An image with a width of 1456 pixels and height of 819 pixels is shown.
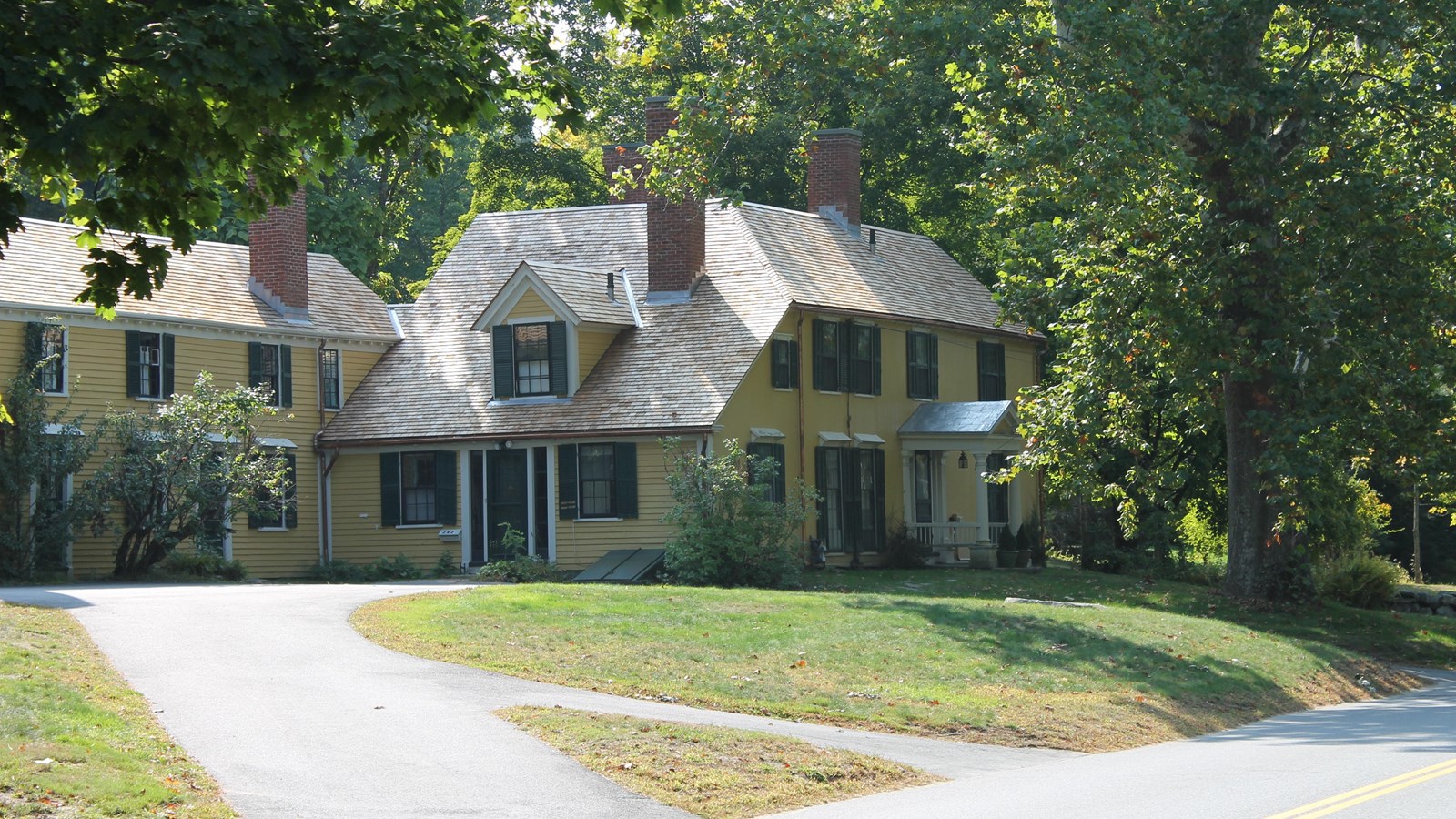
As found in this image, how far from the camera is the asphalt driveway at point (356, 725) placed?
1148 cm

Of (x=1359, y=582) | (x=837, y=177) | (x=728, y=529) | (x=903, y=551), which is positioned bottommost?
(x=1359, y=582)

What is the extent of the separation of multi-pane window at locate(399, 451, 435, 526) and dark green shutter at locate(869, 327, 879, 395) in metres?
9.64

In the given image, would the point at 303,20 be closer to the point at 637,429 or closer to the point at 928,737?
the point at 928,737

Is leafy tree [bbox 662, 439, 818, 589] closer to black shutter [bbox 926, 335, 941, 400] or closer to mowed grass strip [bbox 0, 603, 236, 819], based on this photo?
black shutter [bbox 926, 335, 941, 400]

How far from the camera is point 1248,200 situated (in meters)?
27.3

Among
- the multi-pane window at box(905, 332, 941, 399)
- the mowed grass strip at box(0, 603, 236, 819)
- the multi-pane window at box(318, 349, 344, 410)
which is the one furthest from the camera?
the multi-pane window at box(905, 332, 941, 399)

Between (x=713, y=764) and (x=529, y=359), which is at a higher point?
(x=529, y=359)

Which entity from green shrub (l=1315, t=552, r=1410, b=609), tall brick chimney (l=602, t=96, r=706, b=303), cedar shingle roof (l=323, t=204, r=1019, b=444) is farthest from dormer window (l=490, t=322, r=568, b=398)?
green shrub (l=1315, t=552, r=1410, b=609)

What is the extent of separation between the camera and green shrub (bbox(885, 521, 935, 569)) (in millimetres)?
37094

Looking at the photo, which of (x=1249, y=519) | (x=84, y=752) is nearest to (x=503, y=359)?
(x=1249, y=519)

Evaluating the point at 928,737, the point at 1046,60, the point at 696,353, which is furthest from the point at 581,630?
the point at 696,353

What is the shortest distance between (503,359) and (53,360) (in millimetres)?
8626

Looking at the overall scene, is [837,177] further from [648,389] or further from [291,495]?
[291,495]

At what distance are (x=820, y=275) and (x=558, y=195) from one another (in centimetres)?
1739
